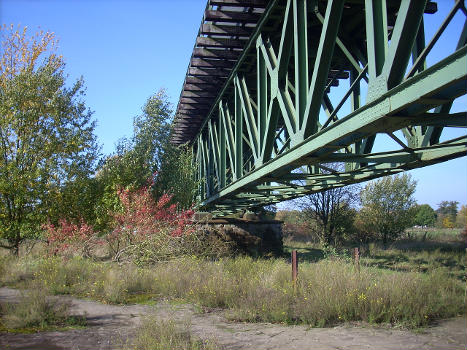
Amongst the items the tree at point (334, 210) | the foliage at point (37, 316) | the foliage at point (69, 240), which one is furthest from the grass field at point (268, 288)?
the tree at point (334, 210)

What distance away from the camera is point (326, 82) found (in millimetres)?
7492

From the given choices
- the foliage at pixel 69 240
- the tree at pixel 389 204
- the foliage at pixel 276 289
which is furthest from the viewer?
the tree at pixel 389 204

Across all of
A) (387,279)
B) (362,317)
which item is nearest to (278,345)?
(362,317)

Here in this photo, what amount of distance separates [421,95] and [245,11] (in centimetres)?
646

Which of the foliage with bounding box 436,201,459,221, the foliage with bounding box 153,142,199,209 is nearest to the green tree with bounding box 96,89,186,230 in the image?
the foliage with bounding box 153,142,199,209

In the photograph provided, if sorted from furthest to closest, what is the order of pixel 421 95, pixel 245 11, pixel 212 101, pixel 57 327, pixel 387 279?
pixel 212 101
pixel 245 11
pixel 387 279
pixel 57 327
pixel 421 95

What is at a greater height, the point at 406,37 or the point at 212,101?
the point at 212,101

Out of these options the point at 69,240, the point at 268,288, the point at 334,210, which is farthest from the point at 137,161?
the point at 334,210

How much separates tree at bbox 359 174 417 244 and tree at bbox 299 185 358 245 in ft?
3.42

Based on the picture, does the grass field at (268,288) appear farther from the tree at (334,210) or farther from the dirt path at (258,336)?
the tree at (334,210)

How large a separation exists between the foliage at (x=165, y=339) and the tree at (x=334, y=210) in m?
22.7

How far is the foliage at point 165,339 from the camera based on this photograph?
16.5 ft

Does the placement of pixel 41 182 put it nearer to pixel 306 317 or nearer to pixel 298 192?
pixel 298 192

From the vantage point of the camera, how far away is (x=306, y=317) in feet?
22.6
